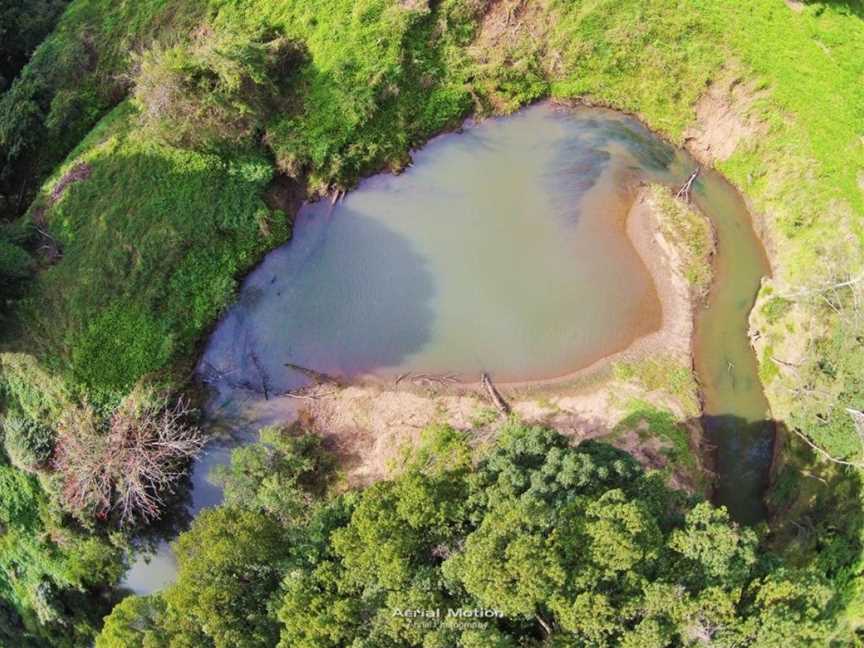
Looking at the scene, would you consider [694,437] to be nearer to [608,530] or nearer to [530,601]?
[608,530]

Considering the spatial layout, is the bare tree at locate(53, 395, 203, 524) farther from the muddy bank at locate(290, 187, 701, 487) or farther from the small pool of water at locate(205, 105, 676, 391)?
the muddy bank at locate(290, 187, 701, 487)

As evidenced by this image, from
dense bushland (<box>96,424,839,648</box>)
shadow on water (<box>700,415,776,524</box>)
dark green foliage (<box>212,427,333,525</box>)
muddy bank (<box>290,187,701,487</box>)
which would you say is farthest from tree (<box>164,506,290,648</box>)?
shadow on water (<box>700,415,776,524</box>)

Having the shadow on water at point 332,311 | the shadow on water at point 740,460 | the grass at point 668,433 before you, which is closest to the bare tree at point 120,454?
the shadow on water at point 332,311

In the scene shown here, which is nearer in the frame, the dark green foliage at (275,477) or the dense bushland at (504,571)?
the dense bushland at (504,571)

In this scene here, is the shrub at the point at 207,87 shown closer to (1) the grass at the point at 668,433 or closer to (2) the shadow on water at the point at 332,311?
(2) the shadow on water at the point at 332,311

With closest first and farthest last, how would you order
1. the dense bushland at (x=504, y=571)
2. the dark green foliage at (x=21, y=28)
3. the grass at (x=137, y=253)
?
1. the dense bushland at (x=504, y=571)
2. the grass at (x=137, y=253)
3. the dark green foliage at (x=21, y=28)

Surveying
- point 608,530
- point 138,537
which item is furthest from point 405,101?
→ point 138,537
